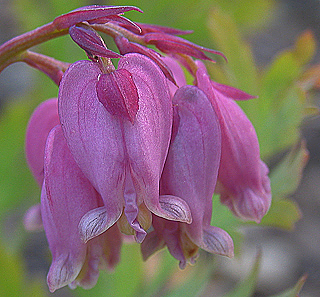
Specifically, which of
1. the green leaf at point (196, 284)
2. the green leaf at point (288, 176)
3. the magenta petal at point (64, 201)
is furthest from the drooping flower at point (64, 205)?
the green leaf at point (196, 284)

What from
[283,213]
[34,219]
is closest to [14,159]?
[34,219]

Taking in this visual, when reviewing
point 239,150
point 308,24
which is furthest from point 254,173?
point 308,24

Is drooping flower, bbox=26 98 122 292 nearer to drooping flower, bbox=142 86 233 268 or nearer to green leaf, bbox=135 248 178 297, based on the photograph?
drooping flower, bbox=142 86 233 268

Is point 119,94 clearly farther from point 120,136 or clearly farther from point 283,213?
point 283,213

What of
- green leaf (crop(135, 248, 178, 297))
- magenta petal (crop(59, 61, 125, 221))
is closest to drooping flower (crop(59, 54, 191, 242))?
magenta petal (crop(59, 61, 125, 221))

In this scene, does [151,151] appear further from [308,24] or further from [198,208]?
[308,24]

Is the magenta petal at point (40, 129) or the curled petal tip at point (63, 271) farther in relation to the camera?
the magenta petal at point (40, 129)

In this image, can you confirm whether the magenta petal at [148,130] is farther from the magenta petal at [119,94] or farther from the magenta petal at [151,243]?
the magenta petal at [151,243]

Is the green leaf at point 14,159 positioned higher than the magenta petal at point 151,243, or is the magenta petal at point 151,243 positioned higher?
the magenta petal at point 151,243
